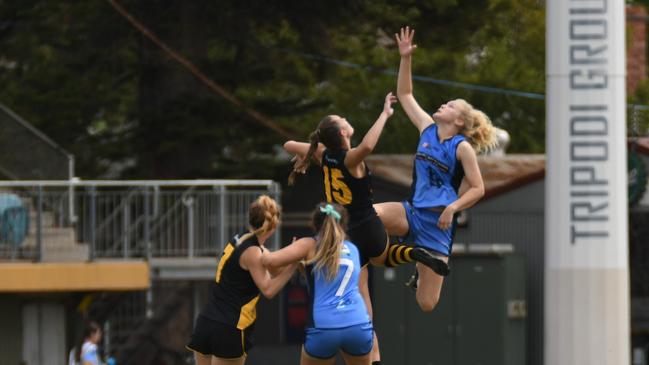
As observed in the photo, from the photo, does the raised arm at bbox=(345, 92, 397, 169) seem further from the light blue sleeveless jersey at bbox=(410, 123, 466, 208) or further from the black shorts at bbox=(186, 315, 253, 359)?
the black shorts at bbox=(186, 315, 253, 359)

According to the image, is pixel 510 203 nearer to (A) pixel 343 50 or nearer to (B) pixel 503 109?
(A) pixel 343 50

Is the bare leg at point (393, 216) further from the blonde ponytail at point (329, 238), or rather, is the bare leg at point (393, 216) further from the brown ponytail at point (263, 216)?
the blonde ponytail at point (329, 238)

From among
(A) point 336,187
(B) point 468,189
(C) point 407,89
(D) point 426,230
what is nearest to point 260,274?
(A) point 336,187

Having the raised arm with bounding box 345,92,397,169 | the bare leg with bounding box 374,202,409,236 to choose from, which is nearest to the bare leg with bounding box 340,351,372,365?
the raised arm with bounding box 345,92,397,169

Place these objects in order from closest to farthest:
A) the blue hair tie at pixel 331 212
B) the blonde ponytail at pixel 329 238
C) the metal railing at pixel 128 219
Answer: the blonde ponytail at pixel 329 238 → the blue hair tie at pixel 331 212 → the metal railing at pixel 128 219

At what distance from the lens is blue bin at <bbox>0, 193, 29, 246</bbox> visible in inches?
Answer: 1006

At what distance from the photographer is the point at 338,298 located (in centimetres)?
1256

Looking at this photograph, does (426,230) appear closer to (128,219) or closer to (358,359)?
(358,359)

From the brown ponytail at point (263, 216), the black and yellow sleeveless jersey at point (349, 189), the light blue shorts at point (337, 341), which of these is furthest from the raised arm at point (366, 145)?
the light blue shorts at point (337, 341)

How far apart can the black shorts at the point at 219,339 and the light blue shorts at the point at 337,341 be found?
120 centimetres

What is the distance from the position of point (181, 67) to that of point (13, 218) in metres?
6.37

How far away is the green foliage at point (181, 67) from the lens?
3127cm

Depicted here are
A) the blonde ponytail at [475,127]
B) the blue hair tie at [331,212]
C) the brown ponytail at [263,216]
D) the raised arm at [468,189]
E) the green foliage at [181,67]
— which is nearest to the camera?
the blue hair tie at [331,212]

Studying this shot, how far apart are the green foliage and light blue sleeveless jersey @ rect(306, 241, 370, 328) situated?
18.3 metres
